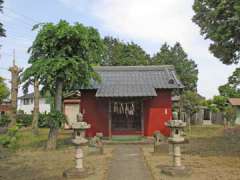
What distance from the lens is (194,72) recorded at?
6366cm

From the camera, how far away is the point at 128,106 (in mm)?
23406

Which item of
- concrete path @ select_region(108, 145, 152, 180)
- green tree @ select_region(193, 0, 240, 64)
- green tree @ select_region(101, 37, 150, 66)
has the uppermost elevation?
green tree @ select_region(101, 37, 150, 66)

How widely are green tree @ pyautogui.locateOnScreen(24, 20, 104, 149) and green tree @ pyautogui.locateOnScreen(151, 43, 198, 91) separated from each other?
40.1 meters

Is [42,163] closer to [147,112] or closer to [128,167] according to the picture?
[128,167]

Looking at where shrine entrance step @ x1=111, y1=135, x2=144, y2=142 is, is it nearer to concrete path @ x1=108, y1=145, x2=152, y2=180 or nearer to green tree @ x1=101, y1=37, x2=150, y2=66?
concrete path @ x1=108, y1=145, x2=152, y2=180

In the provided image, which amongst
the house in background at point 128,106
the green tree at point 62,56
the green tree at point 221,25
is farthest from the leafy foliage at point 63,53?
the green tree at point 221,25

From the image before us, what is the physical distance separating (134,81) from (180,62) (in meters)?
39.6

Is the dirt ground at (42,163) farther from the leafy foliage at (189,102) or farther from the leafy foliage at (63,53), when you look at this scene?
the leafy foliage at (189,102)

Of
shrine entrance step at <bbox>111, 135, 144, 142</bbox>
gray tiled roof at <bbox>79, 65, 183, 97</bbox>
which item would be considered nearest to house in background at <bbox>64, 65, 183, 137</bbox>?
gray tiled roof at <bbox>79, 65, 183, 97</bbox>

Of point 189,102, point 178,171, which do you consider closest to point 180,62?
point 189,102

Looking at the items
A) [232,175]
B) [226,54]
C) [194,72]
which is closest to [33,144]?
[226,54]

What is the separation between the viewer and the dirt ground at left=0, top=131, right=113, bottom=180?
1119cm

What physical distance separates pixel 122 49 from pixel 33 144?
116 ft

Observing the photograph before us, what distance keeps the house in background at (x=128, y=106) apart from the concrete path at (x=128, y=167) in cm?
698
